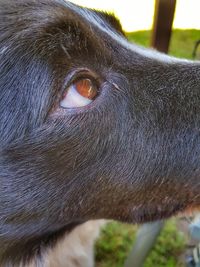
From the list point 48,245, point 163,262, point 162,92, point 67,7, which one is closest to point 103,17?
point 67,7

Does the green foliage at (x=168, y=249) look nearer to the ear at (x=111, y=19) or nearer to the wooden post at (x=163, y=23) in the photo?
the wooden post at (x=163, y=23)

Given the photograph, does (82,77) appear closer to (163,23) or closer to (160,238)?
(163,23)

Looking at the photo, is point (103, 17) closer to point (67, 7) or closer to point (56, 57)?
point (67, 7)

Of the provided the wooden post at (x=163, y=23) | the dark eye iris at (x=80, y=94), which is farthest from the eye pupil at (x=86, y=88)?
the wooden post at (x=163, y=23)

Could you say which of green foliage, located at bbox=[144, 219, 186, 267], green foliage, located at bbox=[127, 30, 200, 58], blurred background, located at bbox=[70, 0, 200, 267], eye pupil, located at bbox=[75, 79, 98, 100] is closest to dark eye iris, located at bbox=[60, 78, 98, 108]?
eye pupil, located at bbox=[75, 79, 98, 100]

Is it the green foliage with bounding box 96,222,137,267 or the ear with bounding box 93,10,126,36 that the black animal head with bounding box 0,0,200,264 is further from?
the green foliage with bounding box 96,222,137,267

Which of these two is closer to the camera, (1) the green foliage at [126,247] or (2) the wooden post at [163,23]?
(2) the wooden post at [163,23]
